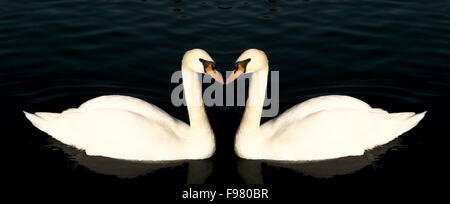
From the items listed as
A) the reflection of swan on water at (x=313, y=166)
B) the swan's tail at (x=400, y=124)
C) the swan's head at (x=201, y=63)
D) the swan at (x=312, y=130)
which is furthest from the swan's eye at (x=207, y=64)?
the swan's tail at (x=400, y=124)

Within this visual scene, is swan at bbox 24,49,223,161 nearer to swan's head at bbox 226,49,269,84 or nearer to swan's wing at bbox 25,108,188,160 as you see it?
swan's wing at bbox 25,108,188,160

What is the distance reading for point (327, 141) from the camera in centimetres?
1016

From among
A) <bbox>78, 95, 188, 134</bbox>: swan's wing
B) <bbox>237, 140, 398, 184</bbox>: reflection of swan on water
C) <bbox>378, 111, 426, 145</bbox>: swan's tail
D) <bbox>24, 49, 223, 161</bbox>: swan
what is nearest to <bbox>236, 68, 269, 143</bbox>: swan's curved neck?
<bbox>237, 140, 398, 184</bbox>: reflection of swan on water

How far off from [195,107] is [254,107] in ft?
3.46

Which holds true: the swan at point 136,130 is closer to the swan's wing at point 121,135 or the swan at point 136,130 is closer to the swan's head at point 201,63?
the swan's wing at point 121,135

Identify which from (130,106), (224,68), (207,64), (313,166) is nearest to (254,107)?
(207,64)

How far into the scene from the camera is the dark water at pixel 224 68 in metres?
9.98

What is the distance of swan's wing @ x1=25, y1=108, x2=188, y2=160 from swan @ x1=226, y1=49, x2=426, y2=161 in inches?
51.5

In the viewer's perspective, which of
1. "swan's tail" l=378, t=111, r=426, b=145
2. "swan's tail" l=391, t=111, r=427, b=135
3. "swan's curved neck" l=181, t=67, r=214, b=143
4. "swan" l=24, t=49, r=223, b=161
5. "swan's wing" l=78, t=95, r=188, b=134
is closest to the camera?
"swan's curved neck" l=181, t=67, r=214, b=143

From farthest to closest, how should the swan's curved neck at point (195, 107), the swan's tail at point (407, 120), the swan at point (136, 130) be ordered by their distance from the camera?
the swan's tail at point (407, 120) → the swan at point (136, 130) → the swan's curved neck at point (195, 107)

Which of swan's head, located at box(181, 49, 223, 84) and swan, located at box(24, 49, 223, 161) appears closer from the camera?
swan's head, located at box(181, 49, 223, 84)

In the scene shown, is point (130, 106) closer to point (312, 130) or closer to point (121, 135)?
point (121, 135)

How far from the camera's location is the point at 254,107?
10.3 meters

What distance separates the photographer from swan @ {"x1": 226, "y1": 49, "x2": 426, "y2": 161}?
1011 centimetres
